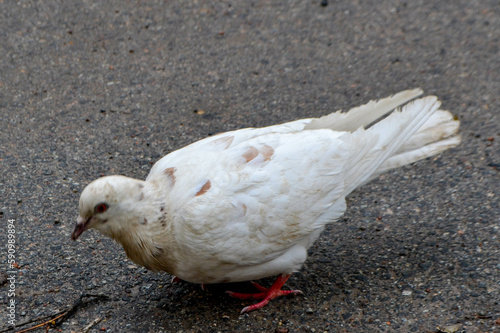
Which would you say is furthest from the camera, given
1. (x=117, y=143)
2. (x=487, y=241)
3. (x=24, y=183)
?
(x=117, y=143)

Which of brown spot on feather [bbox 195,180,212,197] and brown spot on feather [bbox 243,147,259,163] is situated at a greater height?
brown spot on feather [bbox 243,147,259,163]

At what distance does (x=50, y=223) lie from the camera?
395 cm

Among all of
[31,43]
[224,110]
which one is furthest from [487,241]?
[31,43]

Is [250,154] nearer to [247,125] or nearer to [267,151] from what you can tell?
[267,151]

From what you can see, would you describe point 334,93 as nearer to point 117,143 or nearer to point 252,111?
point 252,111

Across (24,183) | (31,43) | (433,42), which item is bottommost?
(433,42)

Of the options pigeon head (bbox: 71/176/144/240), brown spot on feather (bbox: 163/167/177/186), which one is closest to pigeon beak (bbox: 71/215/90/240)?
pigeon head (bbox: 71/176/144/240)

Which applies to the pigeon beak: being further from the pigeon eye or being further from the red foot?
the red foot

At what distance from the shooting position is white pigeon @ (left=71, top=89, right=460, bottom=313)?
3088 mm

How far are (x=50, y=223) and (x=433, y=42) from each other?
390 cm

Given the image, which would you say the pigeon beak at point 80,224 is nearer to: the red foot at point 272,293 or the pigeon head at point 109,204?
the pigeon head at point 109,204

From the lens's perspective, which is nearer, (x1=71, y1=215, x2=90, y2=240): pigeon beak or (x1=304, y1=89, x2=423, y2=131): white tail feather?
(x1=71, y1=215, x2=90, y2=240): pigeon beak

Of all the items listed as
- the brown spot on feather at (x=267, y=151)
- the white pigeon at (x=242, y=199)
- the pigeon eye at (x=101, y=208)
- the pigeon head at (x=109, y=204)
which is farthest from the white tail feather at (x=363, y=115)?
the pigeon eye at (x=101, y=208)

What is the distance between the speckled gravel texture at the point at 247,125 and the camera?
3438 millimetres
